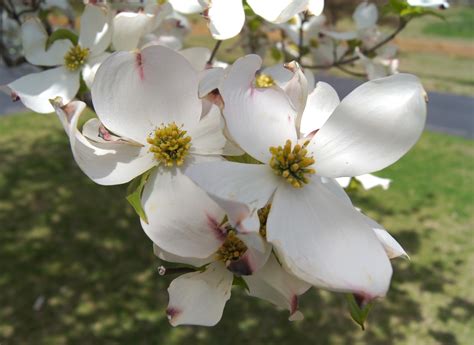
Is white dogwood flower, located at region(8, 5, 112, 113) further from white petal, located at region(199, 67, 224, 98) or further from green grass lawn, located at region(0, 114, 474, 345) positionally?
green grass lawn, located at region(0, 114, 474, 345)

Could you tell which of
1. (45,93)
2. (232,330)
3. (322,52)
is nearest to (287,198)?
(45,93)

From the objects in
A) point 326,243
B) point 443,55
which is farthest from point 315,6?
point 443,55

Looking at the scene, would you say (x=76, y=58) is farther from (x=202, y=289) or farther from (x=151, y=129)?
(x=202, y=289)

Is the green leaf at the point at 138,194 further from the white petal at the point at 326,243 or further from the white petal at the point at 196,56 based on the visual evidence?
the white petal at the point at 196,56

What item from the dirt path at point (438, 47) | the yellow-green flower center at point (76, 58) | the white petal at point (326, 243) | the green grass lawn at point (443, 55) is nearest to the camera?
the white petal at point (326, 243)

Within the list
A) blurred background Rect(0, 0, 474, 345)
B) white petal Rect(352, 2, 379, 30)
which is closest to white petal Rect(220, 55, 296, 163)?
white petal Rect(352, 2, 379, 30)

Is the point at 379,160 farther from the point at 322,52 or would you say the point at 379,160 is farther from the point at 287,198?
the point at 322,52

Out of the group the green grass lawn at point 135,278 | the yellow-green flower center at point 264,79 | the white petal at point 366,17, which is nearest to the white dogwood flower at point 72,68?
the yellow-green flower center at point 264,79
